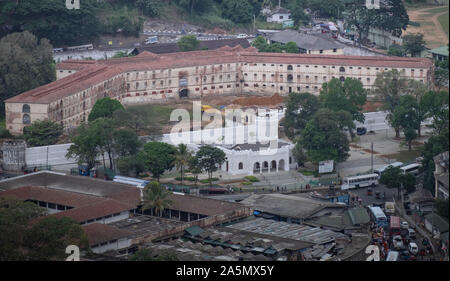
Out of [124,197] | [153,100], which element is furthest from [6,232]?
[153,100]

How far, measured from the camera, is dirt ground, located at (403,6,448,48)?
8150 cm

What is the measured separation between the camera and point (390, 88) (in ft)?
219

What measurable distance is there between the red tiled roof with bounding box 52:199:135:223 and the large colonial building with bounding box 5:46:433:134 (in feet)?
69.9

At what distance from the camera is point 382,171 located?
5456 centimetres

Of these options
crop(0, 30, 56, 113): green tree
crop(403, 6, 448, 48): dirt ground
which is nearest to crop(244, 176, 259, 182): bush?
crop(0, 30, 56, 113): green tree

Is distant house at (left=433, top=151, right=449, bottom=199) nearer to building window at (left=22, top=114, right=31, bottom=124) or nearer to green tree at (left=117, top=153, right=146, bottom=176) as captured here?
green tree at (left=117, top=153, right=146, bottom=176)

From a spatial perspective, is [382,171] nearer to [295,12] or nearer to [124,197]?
[124,197]

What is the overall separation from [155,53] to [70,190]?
33369mm

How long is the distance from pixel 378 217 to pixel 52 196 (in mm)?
16166

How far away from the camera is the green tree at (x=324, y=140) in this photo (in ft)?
183

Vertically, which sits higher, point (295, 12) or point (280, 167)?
point (295, 12)

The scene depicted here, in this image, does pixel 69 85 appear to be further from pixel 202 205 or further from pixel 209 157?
pixel 202 205

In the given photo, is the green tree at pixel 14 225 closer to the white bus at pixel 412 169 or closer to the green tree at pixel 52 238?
the green tree at pixel 52 238

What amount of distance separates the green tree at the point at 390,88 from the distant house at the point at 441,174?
17471 mm
